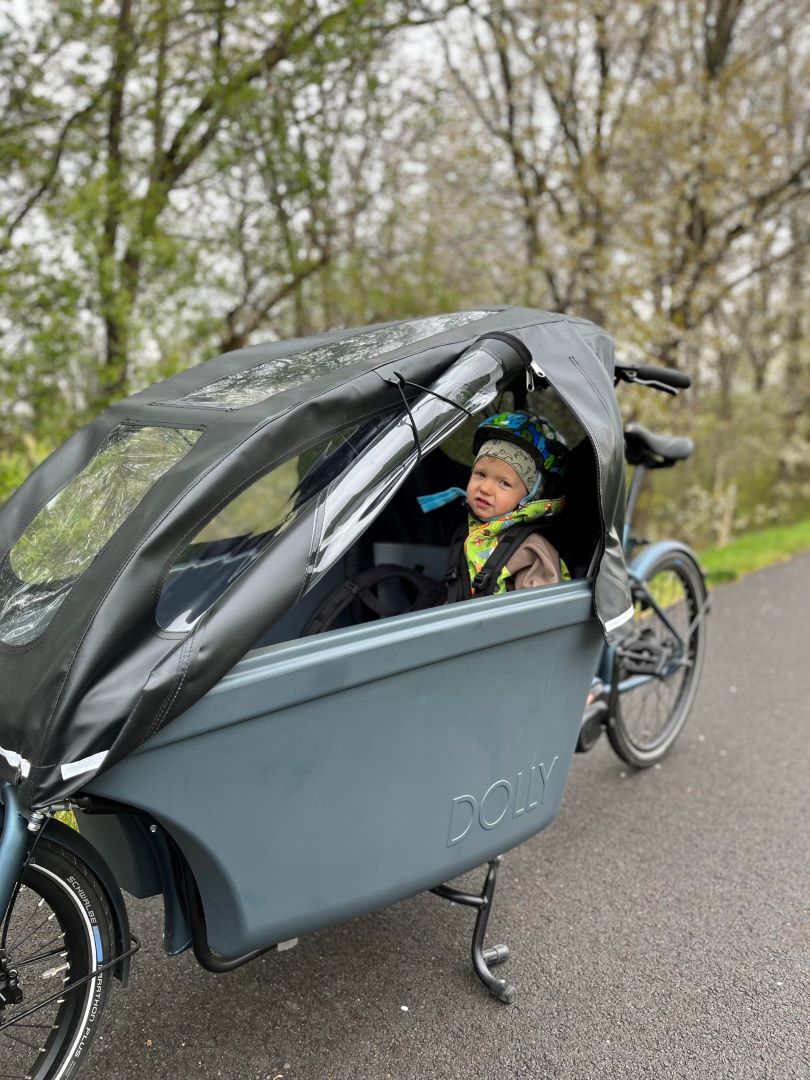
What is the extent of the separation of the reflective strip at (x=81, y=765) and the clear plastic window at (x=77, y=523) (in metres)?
0.31

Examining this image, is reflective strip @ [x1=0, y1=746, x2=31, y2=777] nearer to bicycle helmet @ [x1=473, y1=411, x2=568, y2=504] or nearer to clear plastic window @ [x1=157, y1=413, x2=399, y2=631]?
clear plastic window @ [x1=157, y1=413, x2=399, y2=631]

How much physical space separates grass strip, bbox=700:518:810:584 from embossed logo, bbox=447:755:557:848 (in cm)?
535

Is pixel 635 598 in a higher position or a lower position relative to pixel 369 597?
lower

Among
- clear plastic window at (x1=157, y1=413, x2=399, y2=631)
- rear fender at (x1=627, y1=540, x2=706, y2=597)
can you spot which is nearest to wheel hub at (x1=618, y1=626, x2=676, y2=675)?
rear fender at (x1=627, y1=540, x2=706, y2=597)

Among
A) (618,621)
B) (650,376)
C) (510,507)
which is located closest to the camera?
(618,621)

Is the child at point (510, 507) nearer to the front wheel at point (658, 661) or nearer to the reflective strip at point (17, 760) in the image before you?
the front wheel at point (658, 661)

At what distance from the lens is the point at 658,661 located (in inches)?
148

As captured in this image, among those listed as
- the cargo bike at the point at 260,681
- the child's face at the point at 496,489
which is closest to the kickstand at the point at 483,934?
the cargo bike at the point at 260,681

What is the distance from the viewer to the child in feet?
8.71

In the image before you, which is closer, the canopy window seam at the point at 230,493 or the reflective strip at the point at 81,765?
the reflective strip at the point at 81,765

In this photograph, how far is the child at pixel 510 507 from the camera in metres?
2.65

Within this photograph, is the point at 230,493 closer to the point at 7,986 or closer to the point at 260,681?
the point at 260,681

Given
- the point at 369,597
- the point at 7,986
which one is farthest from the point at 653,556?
the point at 7,986

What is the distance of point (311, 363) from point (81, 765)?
3.87 ft
